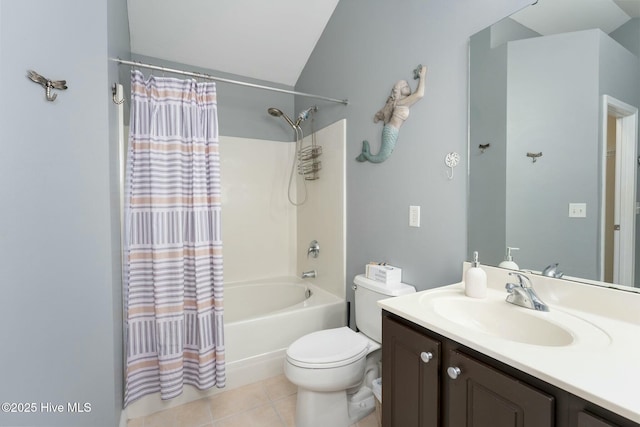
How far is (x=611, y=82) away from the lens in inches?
37.9

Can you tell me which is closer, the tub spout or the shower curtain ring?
the shower curtain ring

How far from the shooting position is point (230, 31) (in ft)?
7.68

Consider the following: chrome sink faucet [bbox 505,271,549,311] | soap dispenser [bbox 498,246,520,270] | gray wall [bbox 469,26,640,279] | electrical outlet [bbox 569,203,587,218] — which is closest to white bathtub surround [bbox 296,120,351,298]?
gray wall [bbox 469,26,640,279]

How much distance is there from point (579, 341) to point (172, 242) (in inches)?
71.1

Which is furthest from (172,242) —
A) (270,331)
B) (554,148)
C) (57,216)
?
(554,148)

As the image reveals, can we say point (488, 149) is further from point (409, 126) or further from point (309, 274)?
point (309, 274)

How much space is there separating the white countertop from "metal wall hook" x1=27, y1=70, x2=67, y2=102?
142 cm

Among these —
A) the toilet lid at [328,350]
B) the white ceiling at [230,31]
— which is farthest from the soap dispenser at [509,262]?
the white ceiling at [230,31]

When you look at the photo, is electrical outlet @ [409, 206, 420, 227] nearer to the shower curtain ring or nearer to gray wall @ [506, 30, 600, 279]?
gray wall @ [506, 30, 600, 279]

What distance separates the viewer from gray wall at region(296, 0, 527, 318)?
1.40 meters

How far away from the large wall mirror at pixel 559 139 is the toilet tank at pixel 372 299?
1.57 ft

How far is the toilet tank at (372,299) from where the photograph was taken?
1615mm

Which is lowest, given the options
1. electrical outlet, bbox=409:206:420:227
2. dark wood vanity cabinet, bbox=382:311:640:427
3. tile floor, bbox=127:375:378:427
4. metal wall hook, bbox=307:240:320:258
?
tile floor, bbox=127:375:378:427

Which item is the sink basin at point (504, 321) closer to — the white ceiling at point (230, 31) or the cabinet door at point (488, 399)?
the cabinet door at point (488, 399)
